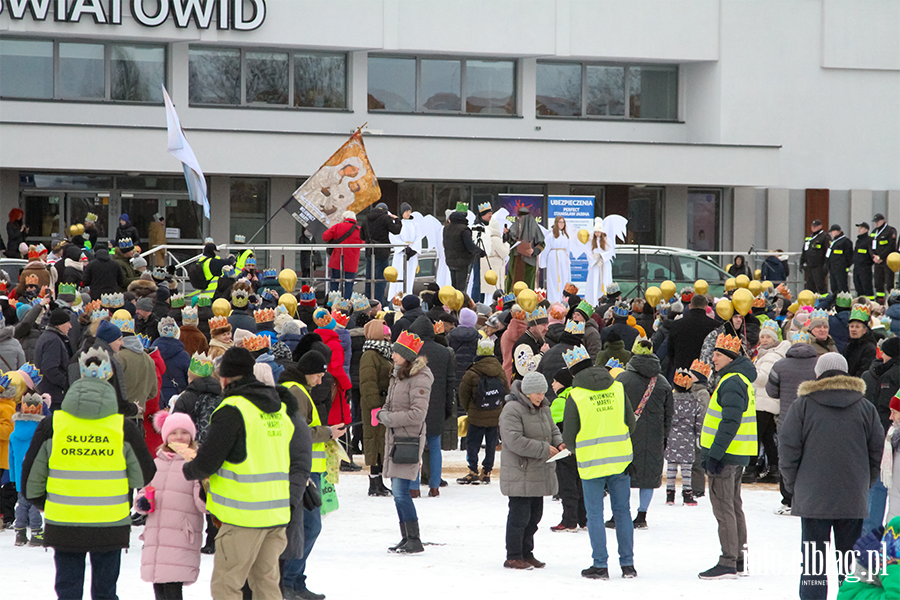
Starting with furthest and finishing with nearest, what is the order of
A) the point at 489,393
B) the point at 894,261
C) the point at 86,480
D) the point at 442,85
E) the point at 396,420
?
the point at 442,85 < the point at 894,261 < the point at 489,393 < the point at 396,420 < the point at 86,480

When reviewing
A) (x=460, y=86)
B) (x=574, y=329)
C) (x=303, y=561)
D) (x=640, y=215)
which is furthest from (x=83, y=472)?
(x=640, y=215)

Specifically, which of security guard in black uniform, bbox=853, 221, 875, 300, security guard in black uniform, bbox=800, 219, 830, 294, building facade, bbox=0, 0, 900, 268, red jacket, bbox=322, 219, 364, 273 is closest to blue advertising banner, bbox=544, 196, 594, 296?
building facade, bbox=0, 0, 900, 268

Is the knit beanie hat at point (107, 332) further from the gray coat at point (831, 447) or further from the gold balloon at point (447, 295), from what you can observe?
the gold balloon at point (447, 295)

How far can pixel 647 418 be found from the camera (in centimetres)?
1020

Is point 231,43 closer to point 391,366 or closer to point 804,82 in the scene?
point 804,82

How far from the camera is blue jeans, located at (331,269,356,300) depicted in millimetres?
18250

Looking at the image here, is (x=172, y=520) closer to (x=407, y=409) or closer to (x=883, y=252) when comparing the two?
(x=407, y=409)

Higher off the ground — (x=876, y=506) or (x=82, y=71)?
(x=82, y=71)

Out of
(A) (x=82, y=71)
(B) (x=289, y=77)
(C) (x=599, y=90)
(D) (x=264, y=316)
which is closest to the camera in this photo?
(D) (x=264, y=316)

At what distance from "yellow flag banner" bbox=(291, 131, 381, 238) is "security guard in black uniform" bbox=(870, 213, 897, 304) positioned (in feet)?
36.2

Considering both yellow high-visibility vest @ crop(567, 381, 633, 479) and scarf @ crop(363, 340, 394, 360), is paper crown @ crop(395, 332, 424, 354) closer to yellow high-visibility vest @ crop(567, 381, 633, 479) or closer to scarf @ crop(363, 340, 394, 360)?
yellow high-visibility vest @ crop(567, 381, 633, 479)

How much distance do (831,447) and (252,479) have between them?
359 centimetres

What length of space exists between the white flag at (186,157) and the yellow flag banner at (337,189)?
1624mm

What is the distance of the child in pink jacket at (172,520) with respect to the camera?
21.4ft
